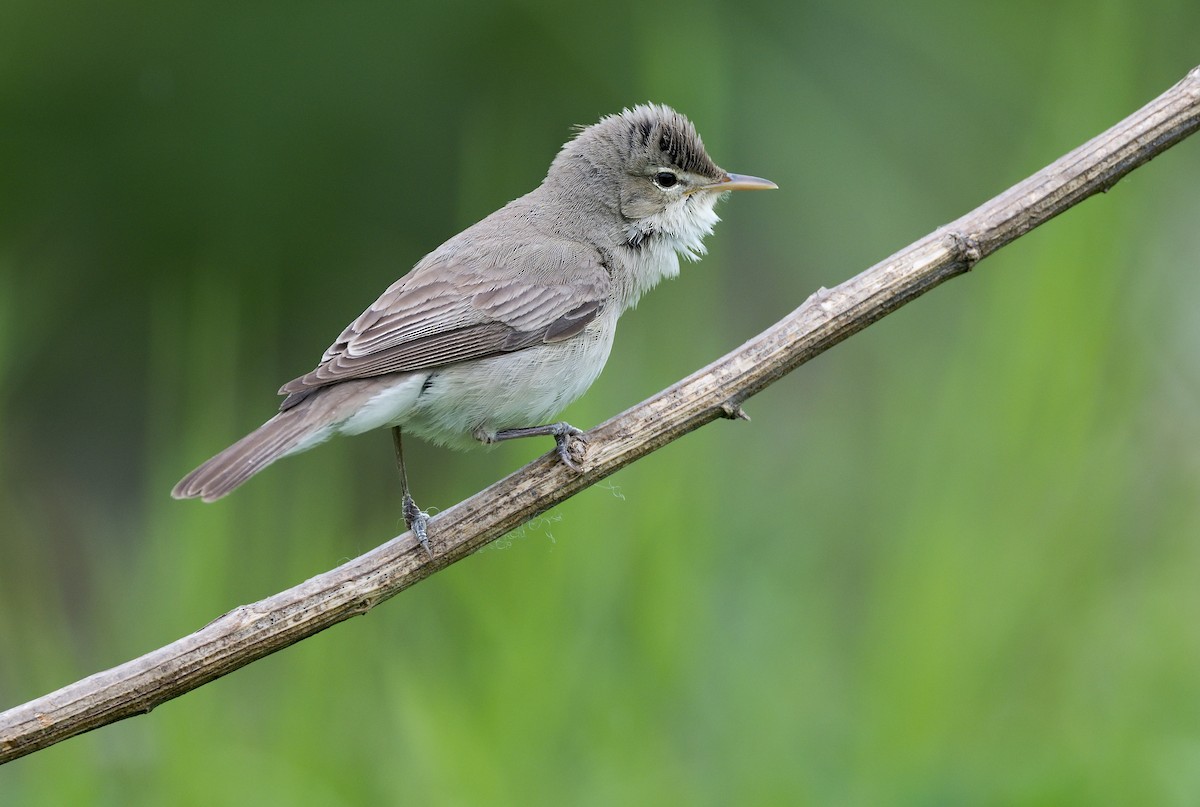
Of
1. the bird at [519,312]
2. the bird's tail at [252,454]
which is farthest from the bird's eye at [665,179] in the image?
the bird's tail at [252,454]

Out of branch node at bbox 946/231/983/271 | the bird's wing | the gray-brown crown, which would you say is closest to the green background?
the gray-brown crown

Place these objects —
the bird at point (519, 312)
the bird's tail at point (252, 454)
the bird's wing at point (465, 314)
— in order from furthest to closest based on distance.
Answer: the bird's wing at point (465, 314), the bird at point (519, 312), the bird's tail at point (252, 454)

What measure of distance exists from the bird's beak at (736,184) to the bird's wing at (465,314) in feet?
1.70

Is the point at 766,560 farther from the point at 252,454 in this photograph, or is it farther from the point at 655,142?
the point at 252,454

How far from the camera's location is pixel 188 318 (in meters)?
5.81

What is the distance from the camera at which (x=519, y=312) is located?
4270 mm

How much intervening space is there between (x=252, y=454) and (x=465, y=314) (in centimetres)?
92

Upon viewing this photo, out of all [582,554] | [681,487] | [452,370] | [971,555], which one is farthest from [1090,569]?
[452,370]

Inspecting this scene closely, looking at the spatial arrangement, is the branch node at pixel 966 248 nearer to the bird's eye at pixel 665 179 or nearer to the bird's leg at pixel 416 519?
the bird's eye at pixel 665 179

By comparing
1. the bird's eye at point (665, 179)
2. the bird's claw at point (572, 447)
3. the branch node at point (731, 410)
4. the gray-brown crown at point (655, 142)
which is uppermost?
the gray-brown crown at point (655, 142)

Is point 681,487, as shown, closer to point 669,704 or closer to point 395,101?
point 669,704

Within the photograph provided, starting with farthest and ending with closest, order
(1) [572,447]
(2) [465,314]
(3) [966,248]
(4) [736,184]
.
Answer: (4) [736,184] < (2) [465,314] < (1) [572,447] < (3) [966,248]

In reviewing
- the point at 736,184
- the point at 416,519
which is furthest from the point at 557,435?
the point at 736,184

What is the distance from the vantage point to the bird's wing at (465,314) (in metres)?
4.07
